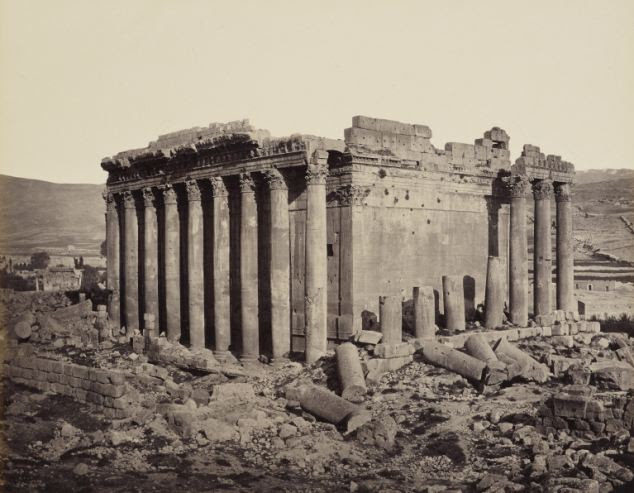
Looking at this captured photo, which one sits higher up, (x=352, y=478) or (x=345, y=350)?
(x=345, y=350)

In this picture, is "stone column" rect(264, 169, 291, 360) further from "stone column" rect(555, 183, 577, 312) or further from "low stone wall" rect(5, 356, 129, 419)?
"stone column" rect(555, 183, 577, 312)

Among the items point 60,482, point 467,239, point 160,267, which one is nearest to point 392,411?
point 60,482

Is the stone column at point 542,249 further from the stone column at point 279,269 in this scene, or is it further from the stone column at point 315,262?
the stone column at point 279,269

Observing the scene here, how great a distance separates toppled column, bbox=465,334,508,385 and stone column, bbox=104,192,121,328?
57.1ft

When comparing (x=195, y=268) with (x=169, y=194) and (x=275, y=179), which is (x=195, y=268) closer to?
(x=169, y=194)

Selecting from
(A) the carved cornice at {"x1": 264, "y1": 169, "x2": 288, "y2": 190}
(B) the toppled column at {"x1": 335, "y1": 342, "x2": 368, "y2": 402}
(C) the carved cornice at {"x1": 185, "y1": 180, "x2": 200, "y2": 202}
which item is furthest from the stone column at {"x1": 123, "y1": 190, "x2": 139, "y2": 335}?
(B) the toppled column at {"x1": 335, "y1": 342, "x2": 368, "y2": 402}

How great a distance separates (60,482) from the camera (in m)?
13.2

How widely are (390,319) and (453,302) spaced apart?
346 centimetres

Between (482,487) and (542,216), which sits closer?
(482,487)

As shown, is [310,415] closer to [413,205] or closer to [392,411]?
Answer: [392,411]

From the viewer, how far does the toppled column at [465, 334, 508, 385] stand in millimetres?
18578

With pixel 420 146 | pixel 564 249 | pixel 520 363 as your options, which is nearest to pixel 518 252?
pixel 564 249

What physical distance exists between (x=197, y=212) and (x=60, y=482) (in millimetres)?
14817

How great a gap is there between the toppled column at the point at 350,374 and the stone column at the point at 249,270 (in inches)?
196
